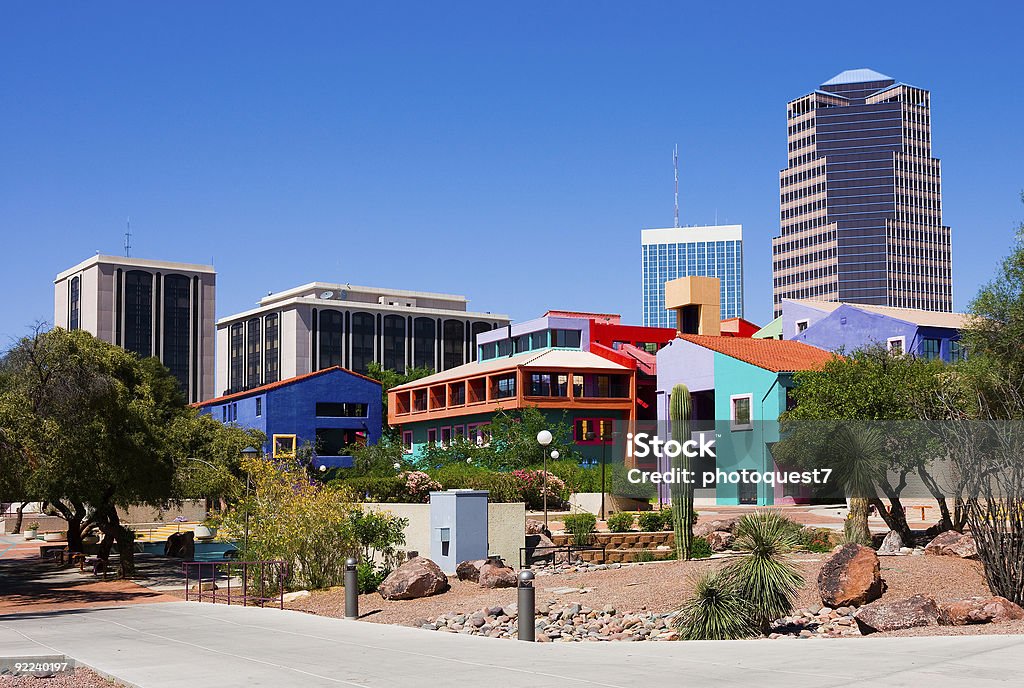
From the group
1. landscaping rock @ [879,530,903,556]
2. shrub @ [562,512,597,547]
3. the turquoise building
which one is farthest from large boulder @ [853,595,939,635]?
the turquoise building

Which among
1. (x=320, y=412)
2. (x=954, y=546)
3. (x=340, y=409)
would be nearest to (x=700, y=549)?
(x=954, y=546)

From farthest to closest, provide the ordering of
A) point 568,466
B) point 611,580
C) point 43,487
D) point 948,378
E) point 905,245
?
point 905,245 < point 568,466 < point 43,487 < point 948,378 < point 611,580

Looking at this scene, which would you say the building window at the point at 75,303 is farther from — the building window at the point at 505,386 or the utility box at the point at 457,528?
the utility box at the point at 457,528

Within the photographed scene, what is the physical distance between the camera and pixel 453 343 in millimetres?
172750

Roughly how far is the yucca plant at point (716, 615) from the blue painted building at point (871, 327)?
37.5 meters

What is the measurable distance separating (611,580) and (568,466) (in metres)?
28.2

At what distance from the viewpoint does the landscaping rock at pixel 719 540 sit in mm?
26453

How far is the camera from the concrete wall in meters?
23.3

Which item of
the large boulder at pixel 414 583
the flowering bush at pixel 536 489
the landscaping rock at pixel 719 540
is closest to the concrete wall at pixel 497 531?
the large boulder at pixel 414 583

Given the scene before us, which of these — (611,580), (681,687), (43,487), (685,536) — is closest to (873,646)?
(681,687)

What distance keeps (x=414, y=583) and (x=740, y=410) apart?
33.9 m

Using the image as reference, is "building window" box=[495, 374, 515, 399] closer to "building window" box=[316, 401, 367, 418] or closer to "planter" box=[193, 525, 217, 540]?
"building window" box=[316, 401, 367, 418]

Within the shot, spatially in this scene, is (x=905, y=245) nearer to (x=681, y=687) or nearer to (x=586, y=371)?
(x=586, y=371)

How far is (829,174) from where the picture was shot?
200 m
